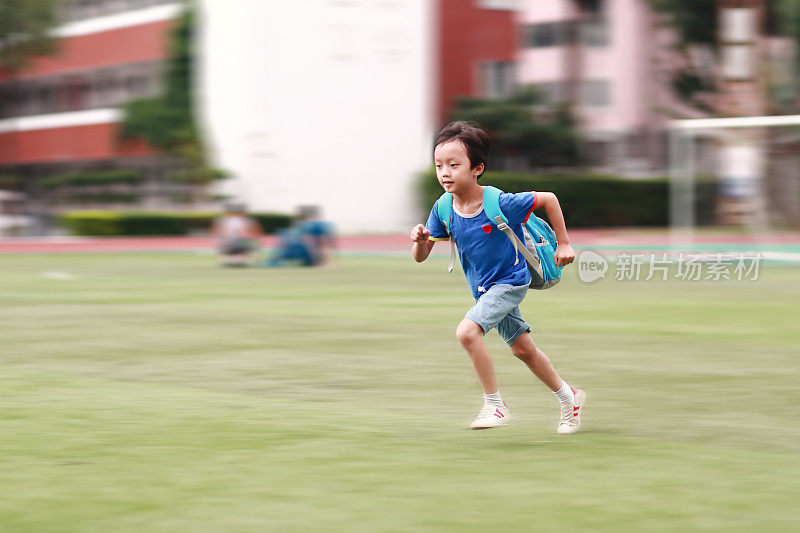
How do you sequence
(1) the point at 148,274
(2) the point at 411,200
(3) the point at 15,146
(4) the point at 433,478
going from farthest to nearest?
(3) the point at 15,146
(2) the point at 411,200
(1) the point at 148,274
(4) the point at 433,478

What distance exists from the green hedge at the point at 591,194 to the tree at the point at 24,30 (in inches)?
708

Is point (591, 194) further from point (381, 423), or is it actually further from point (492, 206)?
point (492, 206)

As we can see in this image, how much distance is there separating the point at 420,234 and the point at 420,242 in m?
0.09

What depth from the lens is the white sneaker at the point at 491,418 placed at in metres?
6.41

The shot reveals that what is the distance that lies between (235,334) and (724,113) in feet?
97.3

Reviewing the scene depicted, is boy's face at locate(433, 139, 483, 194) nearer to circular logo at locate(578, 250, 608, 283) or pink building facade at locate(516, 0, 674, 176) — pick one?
circular logo at locate(578, 250, 608, 283)

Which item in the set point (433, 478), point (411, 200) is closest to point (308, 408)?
point (433, 478)

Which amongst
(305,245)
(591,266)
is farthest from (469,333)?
(305,245)

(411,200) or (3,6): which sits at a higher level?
(3,6)

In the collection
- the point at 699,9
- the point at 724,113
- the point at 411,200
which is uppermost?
the point at 699,9

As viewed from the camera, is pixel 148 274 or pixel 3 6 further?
pixel 3 6

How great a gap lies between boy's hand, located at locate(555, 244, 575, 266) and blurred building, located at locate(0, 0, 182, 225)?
1620 inches

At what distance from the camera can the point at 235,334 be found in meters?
11.6

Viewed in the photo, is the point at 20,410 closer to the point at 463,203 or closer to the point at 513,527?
the point at 463,203
